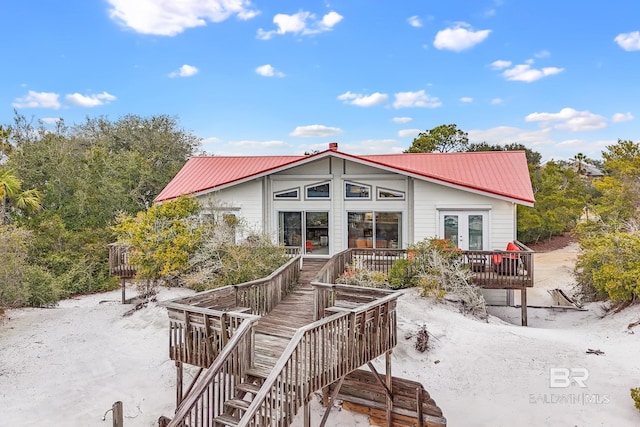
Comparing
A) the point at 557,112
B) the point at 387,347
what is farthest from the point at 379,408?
the point at 557,112

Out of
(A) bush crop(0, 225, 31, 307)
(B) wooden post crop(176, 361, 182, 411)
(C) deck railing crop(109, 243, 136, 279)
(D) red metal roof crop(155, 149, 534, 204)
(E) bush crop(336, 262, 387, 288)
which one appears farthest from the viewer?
(D) red metal roof crop(155, 149, 534, 204)

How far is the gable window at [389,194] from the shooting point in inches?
637

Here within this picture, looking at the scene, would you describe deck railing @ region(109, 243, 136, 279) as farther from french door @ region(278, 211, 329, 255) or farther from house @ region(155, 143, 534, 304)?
french door @ region(278, 211, 329, 255)

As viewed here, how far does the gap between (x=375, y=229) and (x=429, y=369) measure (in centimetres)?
747

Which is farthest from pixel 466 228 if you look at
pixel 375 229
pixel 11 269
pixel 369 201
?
pixel 11 269

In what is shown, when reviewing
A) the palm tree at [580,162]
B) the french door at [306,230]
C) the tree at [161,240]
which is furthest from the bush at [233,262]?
the palm tree at [580,162]

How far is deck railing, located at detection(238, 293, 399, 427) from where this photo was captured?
5.14m

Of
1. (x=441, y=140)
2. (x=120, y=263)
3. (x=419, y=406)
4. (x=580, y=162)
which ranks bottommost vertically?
(x=419, y=406)

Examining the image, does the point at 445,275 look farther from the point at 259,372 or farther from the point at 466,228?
the point at 259,372

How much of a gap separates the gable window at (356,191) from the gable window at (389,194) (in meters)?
0.45

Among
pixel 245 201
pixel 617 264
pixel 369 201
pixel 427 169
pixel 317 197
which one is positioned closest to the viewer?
pixel 617 264

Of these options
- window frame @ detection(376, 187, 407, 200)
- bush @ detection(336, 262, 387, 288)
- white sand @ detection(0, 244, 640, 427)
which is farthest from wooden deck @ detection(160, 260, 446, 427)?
window frame @ detection(376, 187, 407, 200)

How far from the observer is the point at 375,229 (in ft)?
54.1

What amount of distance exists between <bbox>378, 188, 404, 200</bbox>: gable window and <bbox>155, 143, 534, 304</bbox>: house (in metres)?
0.04
